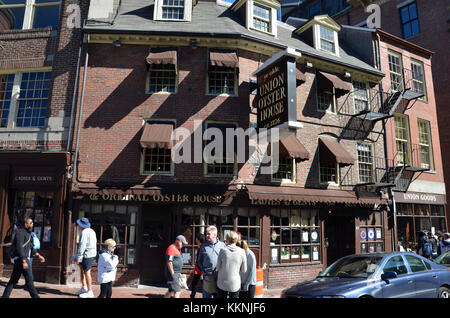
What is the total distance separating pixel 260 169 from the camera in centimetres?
1268

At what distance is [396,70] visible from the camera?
58.3 feet

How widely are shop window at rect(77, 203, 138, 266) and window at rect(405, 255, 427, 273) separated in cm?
826

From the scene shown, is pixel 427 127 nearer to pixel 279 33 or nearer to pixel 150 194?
pixel 279 33

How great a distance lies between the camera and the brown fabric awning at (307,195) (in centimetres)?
1199

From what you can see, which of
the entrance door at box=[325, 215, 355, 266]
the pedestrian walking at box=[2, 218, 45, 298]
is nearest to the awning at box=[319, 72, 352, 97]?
the entrance door at box=[325, 215, 355, 266]

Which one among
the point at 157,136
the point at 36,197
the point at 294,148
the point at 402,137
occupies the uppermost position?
the point at 402,137

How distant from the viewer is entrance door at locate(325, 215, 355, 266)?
14.4 meters

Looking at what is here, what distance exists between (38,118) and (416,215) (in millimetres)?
17767

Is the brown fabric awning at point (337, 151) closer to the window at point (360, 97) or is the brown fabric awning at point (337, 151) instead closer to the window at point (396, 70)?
the window at point (360, 97)

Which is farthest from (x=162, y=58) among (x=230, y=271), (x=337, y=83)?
(x=230, y=271)

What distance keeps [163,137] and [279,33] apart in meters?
8.07

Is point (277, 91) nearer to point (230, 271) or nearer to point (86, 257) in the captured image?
point (230, 271)

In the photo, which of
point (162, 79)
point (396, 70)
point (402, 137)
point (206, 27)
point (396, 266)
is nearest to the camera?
point (396, 266)

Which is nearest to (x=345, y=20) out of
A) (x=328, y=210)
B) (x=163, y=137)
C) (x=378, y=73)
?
(x=378, y=73)
